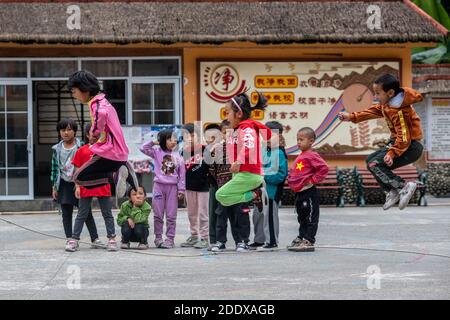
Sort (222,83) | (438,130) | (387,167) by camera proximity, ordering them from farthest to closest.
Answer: (438,130) < (222,83) < (387,167)

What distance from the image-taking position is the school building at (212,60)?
18391 millimetres

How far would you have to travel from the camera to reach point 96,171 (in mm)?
11562

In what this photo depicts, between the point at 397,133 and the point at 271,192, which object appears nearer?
the point at 397,133

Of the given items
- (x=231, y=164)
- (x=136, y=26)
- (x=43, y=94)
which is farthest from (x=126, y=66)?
(x=231, y=164)

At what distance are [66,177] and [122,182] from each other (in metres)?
1.11

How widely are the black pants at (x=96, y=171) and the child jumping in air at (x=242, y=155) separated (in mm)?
1297

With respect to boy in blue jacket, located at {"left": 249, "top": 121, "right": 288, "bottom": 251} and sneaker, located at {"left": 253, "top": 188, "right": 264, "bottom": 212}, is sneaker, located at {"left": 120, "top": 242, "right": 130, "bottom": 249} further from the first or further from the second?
sneaker, located at {"left": 253, "top": 188, "right": 264, "bottom": 212}

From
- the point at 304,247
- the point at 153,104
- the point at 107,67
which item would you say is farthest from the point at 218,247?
the point at 107,67

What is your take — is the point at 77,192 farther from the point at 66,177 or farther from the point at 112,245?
the point at 112,245

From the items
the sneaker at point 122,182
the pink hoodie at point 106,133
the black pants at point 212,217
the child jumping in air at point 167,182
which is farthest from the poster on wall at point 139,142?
the pink hoodie at point 106,133

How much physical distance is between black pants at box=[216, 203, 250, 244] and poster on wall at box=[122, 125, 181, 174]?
21.8 feet

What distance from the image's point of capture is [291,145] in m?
19.3

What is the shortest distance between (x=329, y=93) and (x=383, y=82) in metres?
8.95

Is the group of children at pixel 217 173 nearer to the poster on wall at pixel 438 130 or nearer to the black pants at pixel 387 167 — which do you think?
the black pants at pixel 387 167
